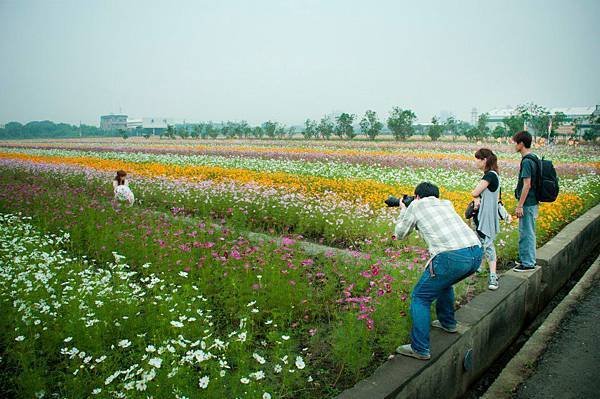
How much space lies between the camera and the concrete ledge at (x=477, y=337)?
2.71m

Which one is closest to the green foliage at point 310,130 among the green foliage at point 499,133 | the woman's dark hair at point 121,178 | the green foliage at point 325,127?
the green foliage at point 325,127

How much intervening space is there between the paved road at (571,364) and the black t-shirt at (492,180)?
5.65 ft

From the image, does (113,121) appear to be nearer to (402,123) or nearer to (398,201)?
(402,123)

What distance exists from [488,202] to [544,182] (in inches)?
39.9

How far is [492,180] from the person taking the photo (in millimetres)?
4355

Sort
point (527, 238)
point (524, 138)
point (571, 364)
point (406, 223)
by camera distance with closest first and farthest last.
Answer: point (406, 223) < point (571, 364) < point (524, 138) < point (527, 238)

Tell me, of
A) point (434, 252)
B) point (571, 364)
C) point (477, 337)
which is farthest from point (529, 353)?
point (434, 252)

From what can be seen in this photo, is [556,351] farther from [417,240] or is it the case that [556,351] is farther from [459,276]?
[417,240]

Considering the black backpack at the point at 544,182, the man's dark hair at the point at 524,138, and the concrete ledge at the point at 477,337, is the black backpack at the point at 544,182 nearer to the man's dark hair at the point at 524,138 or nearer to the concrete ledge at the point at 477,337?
the man's dark hair at the point at 524,138

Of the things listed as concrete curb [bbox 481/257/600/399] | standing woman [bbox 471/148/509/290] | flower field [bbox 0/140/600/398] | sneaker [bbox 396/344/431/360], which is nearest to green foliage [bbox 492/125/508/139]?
flower field [bbox 0/140/600/398]

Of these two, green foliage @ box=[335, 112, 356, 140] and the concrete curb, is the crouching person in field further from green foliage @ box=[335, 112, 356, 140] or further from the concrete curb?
green foliage @ box=[335, 112, 356, 140]

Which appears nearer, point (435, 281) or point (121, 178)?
point (435, 281)

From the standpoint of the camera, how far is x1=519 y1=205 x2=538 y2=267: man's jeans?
4.95m

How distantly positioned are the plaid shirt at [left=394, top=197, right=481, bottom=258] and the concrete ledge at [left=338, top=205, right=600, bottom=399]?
824 millimetres
